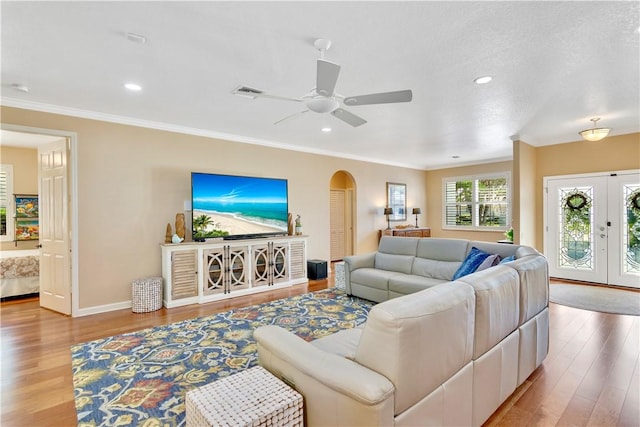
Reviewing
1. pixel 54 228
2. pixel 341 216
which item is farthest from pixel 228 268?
pixel 341 216

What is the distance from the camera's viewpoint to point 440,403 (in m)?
1.52

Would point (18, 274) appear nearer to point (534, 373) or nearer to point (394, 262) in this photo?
point (394, 262)

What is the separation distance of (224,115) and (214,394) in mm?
3705

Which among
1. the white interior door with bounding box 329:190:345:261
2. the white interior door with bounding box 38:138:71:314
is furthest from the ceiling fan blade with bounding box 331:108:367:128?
the white interior door with bounding box 329:190:345:261

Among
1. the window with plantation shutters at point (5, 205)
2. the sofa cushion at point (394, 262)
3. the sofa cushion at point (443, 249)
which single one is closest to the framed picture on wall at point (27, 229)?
the window with plantation shutters at point (5, 205)

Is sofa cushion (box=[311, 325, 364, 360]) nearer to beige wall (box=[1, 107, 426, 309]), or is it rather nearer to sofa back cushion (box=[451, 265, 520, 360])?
sofa back cushion (box=[451, 265, 520, 360])

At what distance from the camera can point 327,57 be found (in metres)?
2.68

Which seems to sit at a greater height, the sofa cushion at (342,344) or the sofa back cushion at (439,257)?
the sofa back cushion at (439,257)

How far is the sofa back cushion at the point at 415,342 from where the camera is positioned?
1.31 m

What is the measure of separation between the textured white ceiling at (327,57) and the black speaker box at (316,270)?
9.09 feet

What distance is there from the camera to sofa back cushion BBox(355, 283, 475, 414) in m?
1.31

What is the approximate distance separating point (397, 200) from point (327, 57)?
6.47 metres

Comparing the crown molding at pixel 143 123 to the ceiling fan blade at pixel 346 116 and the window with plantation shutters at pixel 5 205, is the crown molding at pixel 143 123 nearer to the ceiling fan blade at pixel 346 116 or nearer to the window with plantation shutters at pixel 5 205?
the ceiling fan blade at pixel 346 116

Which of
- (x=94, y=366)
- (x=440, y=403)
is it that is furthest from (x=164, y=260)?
(x=440, y=403)
